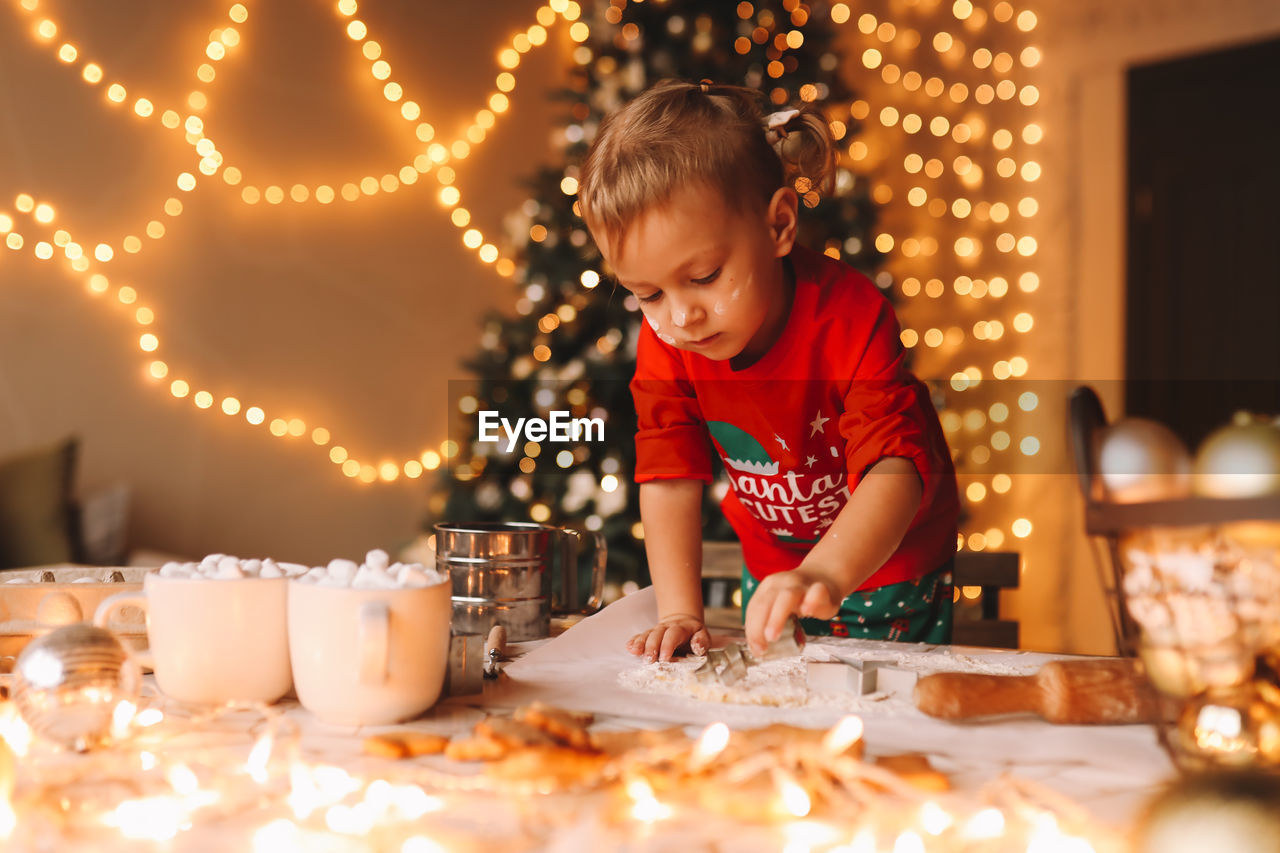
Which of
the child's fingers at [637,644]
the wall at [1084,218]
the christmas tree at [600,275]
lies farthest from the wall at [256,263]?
the child's fingers at [637,644]

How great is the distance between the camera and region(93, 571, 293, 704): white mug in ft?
2.01

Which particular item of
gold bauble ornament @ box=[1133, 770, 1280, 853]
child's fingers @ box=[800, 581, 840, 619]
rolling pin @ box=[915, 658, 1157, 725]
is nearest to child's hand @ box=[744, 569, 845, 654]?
child's fingers @ box=[800, 581, 840, 619]

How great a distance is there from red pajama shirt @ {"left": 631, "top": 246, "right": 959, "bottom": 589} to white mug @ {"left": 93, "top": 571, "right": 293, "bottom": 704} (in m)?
0.53

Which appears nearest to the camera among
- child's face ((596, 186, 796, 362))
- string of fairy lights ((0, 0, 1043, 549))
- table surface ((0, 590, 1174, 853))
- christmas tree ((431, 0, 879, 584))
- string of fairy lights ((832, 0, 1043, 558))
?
table surface ((0, 590, 1174, 853))

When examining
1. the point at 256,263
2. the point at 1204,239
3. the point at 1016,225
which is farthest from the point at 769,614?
the point at 1016,225

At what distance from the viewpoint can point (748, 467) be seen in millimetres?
1135

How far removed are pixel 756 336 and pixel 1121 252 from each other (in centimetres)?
243

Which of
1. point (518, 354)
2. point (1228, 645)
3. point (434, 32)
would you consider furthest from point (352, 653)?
point (434, 32)

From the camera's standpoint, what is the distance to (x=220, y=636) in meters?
0.61

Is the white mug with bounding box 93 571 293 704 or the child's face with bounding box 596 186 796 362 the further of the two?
the child's face with bounding box 596 186 796 362

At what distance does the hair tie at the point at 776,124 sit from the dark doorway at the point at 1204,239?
2.34 metres

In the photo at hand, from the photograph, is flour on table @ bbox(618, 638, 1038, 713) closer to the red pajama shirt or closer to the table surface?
the table surface

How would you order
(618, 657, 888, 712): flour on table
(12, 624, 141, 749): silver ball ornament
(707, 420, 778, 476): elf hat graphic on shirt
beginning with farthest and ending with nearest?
(707, 420, 778, 476): elf hat graphic on shirt → (618, 657, 888, 712): flour on table → (12, 624, 141, 749): silver ball ornament

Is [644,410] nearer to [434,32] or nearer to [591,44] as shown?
[591,44]
